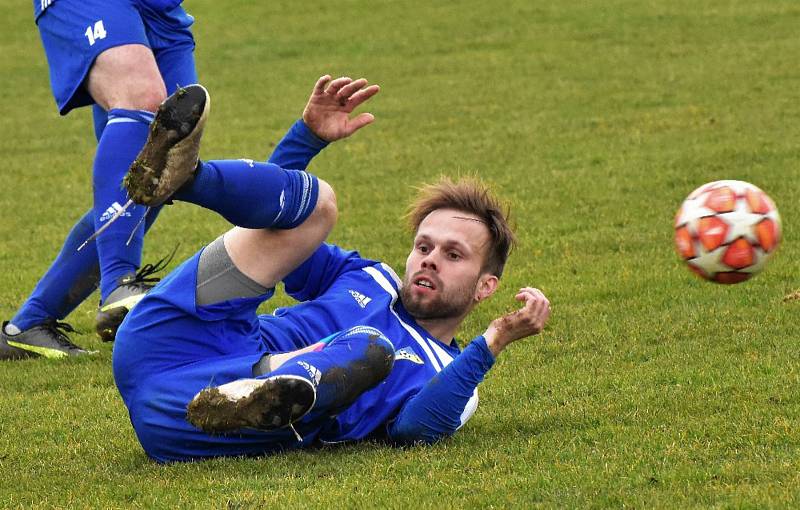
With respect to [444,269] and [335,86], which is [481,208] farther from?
[335,86]

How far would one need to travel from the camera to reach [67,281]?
735cm

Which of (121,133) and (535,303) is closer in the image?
(535,303)

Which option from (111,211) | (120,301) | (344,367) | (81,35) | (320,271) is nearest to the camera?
(344,367)

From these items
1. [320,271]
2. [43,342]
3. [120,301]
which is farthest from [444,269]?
[43,342]

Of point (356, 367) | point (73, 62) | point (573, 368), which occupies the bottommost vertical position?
point (573, 368)

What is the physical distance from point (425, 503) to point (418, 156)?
8657 mm

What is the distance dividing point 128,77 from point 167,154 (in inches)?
103

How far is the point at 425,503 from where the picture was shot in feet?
13.9

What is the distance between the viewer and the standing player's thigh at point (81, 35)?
23.1 feet

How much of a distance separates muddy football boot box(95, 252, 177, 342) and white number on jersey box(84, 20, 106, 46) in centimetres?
125

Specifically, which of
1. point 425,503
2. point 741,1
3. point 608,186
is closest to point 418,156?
point 608,186

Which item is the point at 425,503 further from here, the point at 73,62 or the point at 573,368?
the point at 73,62

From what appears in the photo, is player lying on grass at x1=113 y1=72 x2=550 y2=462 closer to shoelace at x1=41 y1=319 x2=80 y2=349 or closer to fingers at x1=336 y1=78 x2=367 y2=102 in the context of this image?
fingers at x1=336 y1=78 x2=367 y2=102

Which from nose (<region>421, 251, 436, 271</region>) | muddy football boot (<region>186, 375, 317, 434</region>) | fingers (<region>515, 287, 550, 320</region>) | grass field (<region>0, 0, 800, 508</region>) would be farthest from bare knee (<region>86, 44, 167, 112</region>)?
muddy football boot (<region>186, 375, 317, 434</region>)
